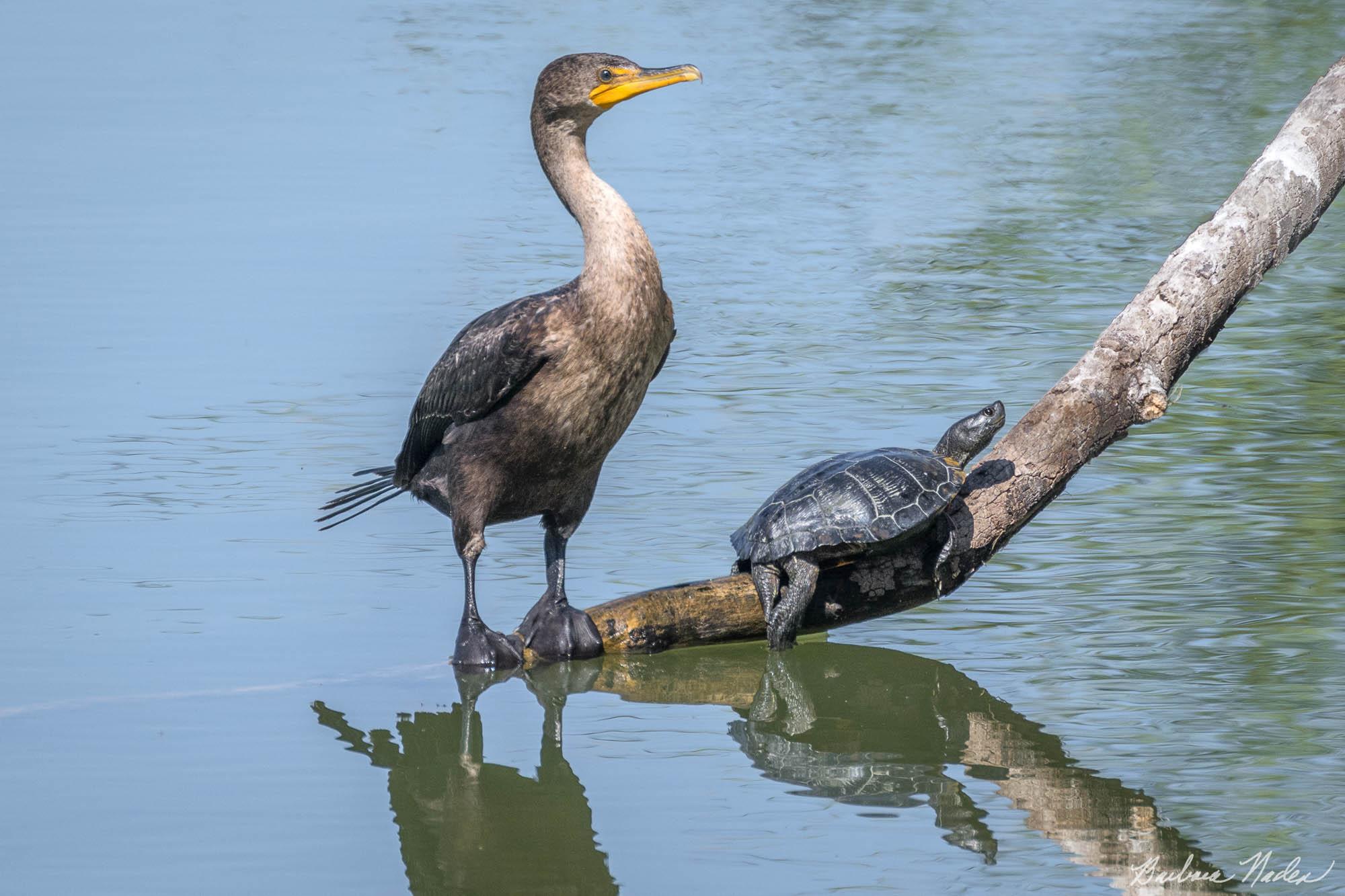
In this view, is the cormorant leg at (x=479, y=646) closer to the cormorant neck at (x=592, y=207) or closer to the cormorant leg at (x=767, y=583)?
the cormorant leg at (x=767, y=583)

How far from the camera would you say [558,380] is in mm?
5703

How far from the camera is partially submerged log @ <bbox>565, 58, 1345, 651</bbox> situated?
235 inches

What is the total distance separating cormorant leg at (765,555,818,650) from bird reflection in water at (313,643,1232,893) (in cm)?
10

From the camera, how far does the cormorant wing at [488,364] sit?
569 centimetres

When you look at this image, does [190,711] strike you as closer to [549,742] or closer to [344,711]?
[344,711]

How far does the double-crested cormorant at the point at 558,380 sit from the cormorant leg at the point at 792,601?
56cm

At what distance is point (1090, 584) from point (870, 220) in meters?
5.30

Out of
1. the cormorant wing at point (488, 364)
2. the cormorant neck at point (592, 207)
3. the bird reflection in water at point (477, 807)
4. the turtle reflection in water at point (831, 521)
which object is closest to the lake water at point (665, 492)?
the bird reflection in water at point (477, 807)

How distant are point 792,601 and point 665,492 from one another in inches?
58.4

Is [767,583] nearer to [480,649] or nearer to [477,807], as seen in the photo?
[480,649]
